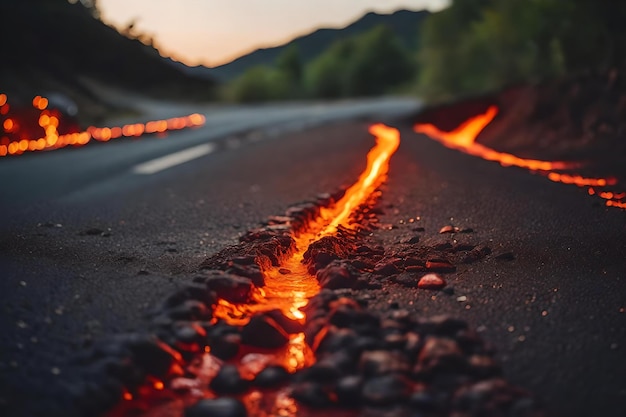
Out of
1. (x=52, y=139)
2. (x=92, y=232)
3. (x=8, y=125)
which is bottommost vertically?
(x=92, y=232)

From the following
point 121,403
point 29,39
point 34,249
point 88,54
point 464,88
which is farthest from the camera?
point 88,54

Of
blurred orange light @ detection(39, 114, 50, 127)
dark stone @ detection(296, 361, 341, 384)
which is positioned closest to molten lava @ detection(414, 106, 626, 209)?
dark stone @ detection(296, 361, 341, 384)

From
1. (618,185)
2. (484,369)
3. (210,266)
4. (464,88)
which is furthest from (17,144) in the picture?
(464,88)

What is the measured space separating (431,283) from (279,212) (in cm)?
210

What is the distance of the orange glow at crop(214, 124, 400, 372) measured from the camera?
2.76 m

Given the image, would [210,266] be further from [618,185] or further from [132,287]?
[618,185]

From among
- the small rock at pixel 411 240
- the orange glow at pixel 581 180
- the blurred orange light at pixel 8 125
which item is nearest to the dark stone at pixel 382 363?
the small rock at pixel 411 240

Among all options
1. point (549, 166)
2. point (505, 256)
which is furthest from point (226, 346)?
point (549, 166)

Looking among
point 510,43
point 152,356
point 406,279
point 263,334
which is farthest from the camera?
point 510,43

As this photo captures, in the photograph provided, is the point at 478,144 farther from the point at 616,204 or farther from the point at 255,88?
the point at 255,88

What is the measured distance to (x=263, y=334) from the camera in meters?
2.76

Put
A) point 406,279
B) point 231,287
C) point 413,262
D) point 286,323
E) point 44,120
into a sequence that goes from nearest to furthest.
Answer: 1. point 286,323
2. point 231,287
3. point 406,279
4. point 413,262
5. point 44,120

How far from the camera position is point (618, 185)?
5.80 meters

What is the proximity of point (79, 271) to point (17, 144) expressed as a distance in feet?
30.4
